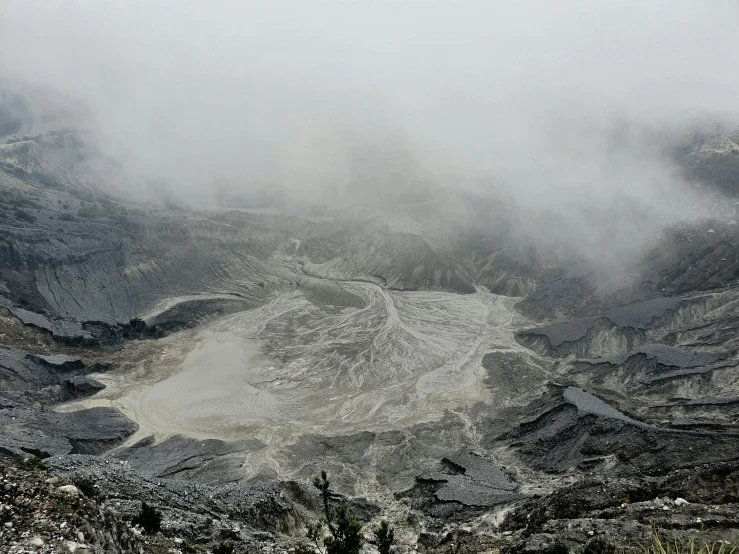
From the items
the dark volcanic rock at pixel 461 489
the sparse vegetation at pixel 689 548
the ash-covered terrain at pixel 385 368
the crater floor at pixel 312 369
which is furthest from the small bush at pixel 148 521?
the crater floor at pixel 312 369

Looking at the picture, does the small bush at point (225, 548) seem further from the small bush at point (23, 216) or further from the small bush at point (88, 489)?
the small bush at point (23, 216)

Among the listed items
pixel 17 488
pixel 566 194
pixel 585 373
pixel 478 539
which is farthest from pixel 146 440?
pixel 566 194

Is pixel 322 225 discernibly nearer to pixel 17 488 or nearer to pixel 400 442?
pixel 400 442

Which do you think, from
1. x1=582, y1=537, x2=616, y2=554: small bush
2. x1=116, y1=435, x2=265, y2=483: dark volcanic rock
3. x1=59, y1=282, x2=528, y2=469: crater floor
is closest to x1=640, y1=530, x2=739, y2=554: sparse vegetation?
x1=582, y1=537, x2=616, y2=554: small bush

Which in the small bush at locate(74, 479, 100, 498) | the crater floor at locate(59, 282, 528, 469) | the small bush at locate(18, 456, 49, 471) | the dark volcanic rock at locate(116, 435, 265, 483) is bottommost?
the crater floor at locate(59, 282, 528, 469)

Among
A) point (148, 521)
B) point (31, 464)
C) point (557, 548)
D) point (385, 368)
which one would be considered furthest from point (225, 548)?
point (385, 368)

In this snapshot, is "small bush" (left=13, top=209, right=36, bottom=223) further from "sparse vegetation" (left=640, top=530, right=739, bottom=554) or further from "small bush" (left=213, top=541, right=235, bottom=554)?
"sparse vegetation" (left=640, top=530, right=739, bottom=554)

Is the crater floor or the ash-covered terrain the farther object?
the crater floor

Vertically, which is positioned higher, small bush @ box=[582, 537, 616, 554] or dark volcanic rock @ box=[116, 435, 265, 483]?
small bush @ box=[582, 537, 616, 554]

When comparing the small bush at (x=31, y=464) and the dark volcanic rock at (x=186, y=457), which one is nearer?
the small bush at (x=31, y=464)
